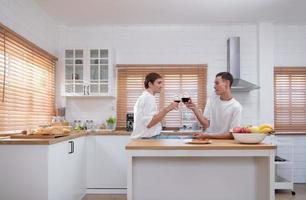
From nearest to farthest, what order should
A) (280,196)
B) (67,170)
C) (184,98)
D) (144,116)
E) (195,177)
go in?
1. (195,177)
2. (184,98)
3. (144,116)
4. (67,170)
5. (280,196)

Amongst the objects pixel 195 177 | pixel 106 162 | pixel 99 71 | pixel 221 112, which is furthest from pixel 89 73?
pixel 195 177

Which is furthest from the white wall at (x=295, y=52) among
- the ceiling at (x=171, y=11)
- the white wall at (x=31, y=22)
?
the white wall at (x=31, y=22)

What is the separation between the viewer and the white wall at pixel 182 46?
5207 millimetres

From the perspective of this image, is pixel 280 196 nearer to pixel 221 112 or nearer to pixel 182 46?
pixel 221 112

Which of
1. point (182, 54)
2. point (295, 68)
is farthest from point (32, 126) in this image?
point (295, 68)

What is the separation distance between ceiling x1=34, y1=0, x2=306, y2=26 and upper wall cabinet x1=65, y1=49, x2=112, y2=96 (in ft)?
1.67

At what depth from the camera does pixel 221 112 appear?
9.50 feet

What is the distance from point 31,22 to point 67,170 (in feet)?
6.33

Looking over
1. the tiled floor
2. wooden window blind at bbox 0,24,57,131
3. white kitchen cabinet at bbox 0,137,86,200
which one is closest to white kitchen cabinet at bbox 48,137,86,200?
white kitchen cabinet at bbox 0,137,86,200

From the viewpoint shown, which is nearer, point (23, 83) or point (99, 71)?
point (23, 83)

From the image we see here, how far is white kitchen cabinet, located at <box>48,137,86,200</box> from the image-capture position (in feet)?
9.80

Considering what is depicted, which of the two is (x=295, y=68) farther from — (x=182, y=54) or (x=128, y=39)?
(x=128, y=39)

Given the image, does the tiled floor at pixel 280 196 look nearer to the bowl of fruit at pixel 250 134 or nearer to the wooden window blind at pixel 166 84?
the wooden window blind at pixel 166 84

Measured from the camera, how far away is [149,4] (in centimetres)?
419
